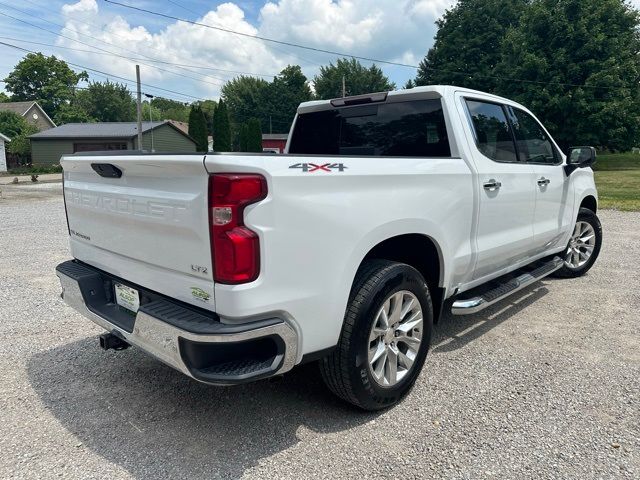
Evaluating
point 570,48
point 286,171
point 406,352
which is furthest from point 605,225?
point 570,48

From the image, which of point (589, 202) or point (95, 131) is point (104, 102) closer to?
A: point (95, 131)

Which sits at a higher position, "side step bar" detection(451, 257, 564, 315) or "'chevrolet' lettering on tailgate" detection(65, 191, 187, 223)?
"'chevrolet' lettering on tailgate" detection(65, 191, 187, 223)

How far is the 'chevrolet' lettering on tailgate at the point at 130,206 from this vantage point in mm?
2326

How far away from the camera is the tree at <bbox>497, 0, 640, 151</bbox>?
91.6ft

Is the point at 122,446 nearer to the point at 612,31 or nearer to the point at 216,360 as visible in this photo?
the point at 216,360

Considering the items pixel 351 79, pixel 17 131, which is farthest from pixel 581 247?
pixel 351 79

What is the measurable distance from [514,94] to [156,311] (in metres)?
33.7

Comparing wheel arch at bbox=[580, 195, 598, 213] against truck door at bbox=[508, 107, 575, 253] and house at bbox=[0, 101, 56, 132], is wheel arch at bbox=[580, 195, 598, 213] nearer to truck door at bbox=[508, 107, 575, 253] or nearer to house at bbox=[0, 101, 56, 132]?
A: truck door at bbox=[508, 107, 575, 253]

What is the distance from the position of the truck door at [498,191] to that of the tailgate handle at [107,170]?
8.01 feet

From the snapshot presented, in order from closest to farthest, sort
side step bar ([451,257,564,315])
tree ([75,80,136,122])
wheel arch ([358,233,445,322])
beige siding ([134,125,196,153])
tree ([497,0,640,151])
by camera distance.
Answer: wheel arch ([358,233,445,322]) < side step bar ([451,257,564,315]) < tree ([497,0,640,151]) < beige siding ([134,125,196,153]) < tree ([75,80,136,122])

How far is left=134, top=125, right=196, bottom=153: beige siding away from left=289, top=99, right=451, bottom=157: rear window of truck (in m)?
41.9

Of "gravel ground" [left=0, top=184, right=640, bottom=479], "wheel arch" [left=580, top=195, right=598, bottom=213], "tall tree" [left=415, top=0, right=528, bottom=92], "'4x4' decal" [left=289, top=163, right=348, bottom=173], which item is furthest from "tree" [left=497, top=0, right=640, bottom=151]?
"'4x4' decal" [left=289, top=163, right=348, bottom=173]

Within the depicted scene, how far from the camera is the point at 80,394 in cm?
322

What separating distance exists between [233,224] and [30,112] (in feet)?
225
